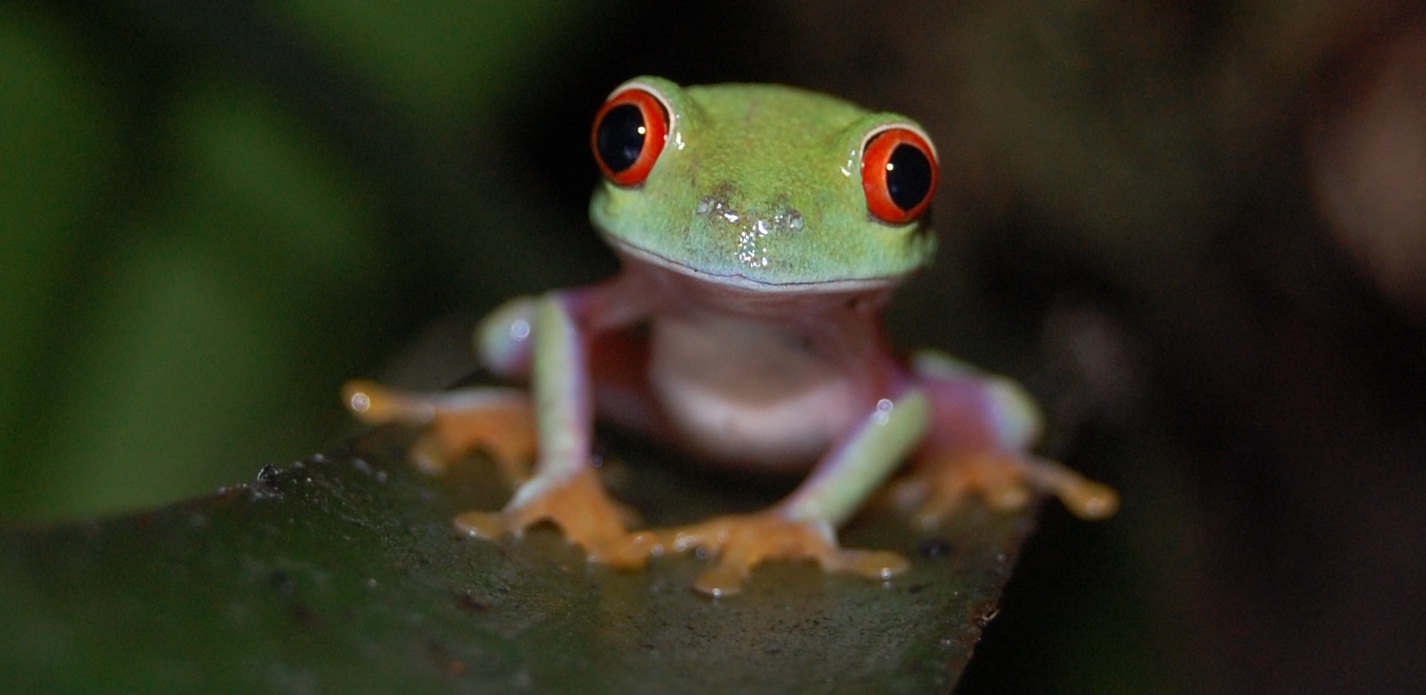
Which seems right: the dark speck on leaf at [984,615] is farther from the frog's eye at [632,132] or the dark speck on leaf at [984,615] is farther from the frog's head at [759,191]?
the frog's eye at [632,132]

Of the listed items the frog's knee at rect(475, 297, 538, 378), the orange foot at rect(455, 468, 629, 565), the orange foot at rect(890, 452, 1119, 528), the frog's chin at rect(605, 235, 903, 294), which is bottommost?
the orange foot at rect(890, 452, 1119, 528)

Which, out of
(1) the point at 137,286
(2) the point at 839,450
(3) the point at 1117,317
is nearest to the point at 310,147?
(1) the point at 137,286

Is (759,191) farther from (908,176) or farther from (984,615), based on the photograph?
(984,615)

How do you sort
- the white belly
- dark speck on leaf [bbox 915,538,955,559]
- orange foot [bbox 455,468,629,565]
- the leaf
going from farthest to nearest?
1. the white belly
2. dark speck on leaf [bbox 915,538,955,559]
3. orange foot [bbox 455,468,629,565]
4. the leaf

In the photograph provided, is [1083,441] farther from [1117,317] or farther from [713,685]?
[713,685]

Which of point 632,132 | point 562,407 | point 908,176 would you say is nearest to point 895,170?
point 908,176

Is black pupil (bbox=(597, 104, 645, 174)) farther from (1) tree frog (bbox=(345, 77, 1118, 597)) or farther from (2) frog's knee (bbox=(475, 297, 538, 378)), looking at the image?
(2) frog's knee (bbox=(475, 297, 538, 378))

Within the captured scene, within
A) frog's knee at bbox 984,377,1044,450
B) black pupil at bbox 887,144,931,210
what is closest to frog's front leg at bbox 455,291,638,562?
black pupil at bbox 887,144,931,210
